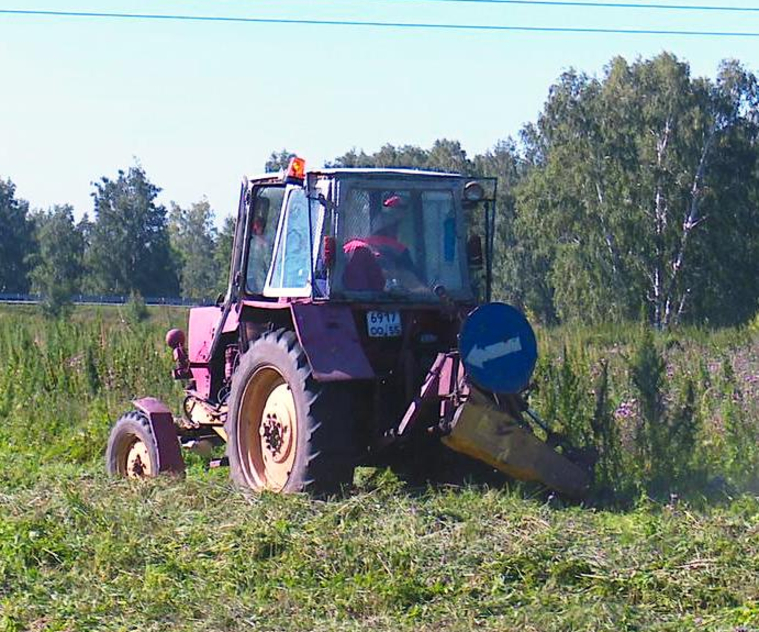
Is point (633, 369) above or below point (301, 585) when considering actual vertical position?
above

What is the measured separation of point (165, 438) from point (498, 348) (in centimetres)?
286

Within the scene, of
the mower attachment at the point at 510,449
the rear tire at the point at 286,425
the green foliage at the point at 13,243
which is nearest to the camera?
the mower attachment at the point at 510,449

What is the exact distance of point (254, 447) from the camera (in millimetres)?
9578

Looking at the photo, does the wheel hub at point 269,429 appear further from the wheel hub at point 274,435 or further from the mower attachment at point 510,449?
the mower attachment at point 510,449

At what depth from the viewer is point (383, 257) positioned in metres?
9.40

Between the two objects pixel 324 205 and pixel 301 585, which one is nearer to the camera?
pixel 301 585

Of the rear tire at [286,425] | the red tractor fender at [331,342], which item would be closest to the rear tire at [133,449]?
the rear tire at [286,425]

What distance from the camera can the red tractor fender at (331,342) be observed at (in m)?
8.55

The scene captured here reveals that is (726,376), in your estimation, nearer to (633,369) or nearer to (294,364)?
(633,369)

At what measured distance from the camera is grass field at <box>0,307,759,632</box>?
6297mm

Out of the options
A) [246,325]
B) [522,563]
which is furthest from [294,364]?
[522,563]

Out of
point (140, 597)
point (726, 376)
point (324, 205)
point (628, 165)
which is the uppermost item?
point (628, 165)

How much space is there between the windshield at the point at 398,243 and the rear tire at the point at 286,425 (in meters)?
0.69

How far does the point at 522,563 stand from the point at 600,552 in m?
0.49
